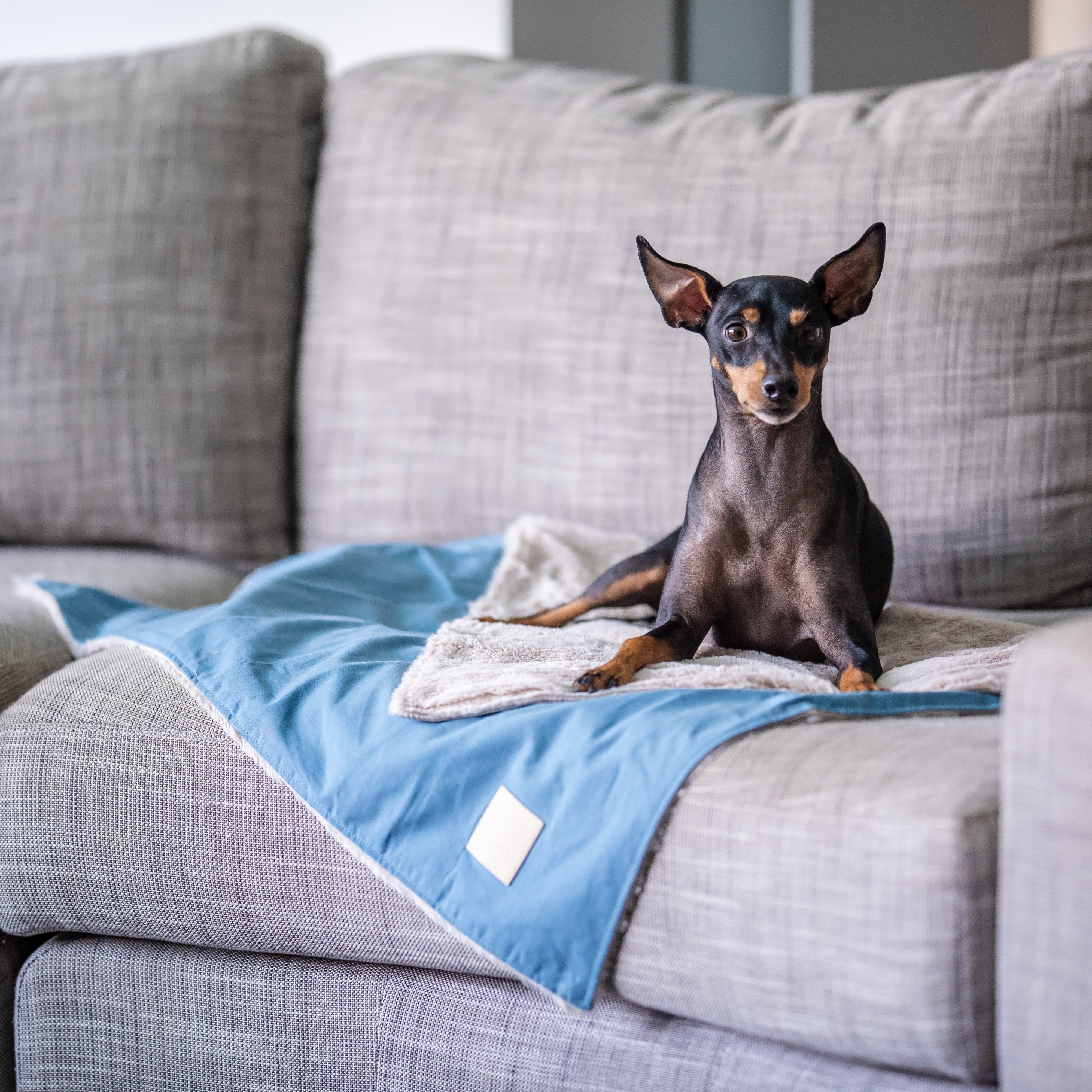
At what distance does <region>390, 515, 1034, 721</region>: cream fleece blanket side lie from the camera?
1047mm

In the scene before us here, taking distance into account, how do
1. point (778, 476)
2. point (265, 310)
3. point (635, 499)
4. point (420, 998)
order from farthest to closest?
point (265, 310) → point (635, 499) → point (778, 476) → point (420, 998)

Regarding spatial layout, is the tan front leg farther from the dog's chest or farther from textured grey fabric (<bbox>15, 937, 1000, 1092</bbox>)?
textured grey fabric (<bbox>15, 937, 1000, 1092</bbox>)

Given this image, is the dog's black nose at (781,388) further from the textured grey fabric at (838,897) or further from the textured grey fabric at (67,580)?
the textured grey fabric at (67,580)

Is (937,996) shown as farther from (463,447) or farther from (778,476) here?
(463,447)

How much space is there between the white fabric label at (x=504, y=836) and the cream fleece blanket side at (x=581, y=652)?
0.32 feet

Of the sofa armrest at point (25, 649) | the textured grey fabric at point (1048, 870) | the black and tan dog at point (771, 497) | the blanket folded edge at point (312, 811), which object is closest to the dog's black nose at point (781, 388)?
the black and tan dog at point (771, 497)

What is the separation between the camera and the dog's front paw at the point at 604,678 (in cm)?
105

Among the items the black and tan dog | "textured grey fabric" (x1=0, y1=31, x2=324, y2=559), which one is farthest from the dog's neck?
"textured grey fabric" (x1=0, y1=31, x2=324, y2=559)

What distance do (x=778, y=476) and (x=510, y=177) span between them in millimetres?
901

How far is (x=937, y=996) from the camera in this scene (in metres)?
0.80

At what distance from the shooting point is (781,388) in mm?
1071

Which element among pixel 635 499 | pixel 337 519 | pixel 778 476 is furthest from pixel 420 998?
pixel 337 519

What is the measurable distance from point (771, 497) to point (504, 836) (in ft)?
1.51

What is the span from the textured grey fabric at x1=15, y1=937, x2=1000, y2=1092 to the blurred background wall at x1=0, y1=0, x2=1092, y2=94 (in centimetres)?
191
